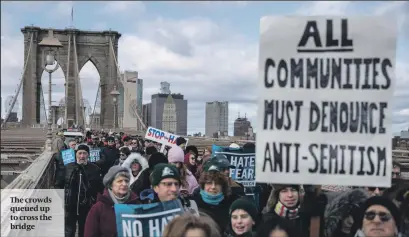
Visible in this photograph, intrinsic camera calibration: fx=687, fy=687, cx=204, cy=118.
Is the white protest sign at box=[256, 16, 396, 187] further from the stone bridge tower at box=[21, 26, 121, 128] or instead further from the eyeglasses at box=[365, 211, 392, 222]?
the stone bridge tower at box=[21, 26, 121, 128]

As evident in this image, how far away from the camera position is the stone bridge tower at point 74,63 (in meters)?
77.9

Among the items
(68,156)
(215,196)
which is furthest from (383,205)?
(68,156)

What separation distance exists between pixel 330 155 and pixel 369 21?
70 centimetres

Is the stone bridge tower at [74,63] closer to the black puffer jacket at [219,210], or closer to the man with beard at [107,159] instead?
the man with beard at [107,159]

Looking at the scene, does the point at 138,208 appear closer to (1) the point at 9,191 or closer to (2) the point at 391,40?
(1) the point at 9,191

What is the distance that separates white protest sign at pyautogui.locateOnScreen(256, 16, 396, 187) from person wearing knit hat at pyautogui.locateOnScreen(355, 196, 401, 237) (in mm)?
145

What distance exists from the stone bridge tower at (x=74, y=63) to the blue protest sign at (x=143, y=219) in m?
71.2

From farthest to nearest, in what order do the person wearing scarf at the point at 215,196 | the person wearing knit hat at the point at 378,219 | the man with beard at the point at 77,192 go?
1. the man with beard at the point at 77,192
2. the person wearing scarf at the point at 215,196
3. the person wearing knit hat at the point at 378,219

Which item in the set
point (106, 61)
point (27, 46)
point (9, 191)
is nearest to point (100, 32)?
point (106, 61)

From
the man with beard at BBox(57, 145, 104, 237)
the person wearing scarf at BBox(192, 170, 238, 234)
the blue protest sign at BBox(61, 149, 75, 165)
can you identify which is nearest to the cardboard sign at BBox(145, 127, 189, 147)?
the blue protest sign at BBox(61, 149, 75, 165)

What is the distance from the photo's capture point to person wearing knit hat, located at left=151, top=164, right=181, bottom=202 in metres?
4.39

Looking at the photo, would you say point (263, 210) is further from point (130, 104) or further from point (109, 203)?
point (130, 104)

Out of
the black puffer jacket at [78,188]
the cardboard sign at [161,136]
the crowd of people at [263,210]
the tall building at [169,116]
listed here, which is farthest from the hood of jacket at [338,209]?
the tall building at [169,116]

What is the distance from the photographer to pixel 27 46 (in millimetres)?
80125
